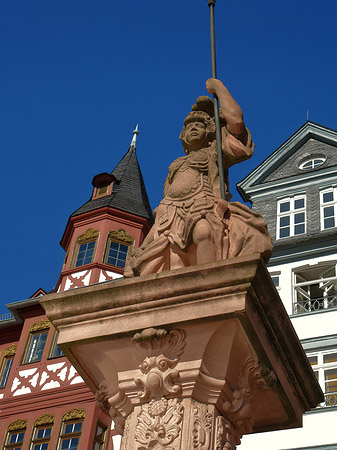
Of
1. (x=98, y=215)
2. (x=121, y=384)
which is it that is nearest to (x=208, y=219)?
(x=121, y=384)

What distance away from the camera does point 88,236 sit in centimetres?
2523

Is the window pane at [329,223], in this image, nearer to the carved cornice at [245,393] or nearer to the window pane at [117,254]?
the window pane at [117,254]

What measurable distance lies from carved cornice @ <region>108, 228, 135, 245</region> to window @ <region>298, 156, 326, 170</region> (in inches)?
234

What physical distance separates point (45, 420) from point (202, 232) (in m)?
16.0

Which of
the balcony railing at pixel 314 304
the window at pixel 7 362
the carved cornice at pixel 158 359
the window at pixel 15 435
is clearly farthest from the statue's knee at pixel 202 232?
the window at pixel 7 362

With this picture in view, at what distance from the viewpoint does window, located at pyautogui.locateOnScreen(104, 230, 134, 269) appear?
24078 mm

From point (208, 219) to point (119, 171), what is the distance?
23403 millimetres

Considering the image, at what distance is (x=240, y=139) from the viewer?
696 centimetres

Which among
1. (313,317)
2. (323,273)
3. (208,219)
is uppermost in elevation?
(323,273)

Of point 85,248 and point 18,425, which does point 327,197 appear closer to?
point 85,248

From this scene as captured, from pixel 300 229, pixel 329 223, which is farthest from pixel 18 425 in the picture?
pixel 329 223

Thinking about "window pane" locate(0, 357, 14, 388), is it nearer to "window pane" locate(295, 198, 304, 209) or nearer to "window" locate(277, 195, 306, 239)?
"window" locate(277, 195, 306, 239)

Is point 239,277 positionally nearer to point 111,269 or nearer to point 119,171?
point 111,269

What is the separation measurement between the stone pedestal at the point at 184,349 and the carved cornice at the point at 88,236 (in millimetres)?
19410
